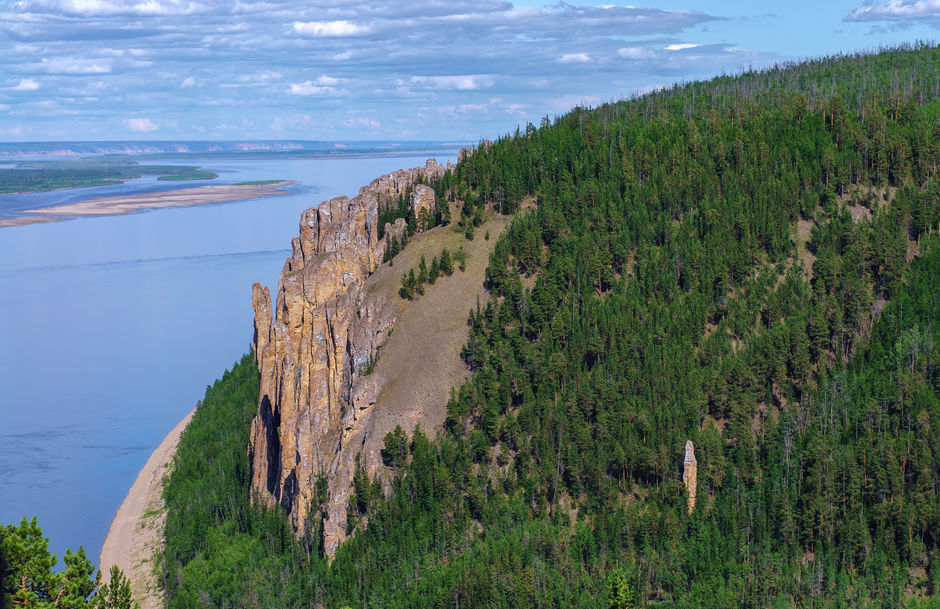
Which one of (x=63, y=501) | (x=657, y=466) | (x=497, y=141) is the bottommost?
(x=63, y=501)

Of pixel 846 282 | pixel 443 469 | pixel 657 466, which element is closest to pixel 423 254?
pixel 443 469

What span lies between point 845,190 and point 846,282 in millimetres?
25029

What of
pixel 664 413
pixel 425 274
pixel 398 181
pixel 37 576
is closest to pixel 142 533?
pixel 425 274

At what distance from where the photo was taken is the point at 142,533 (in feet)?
382

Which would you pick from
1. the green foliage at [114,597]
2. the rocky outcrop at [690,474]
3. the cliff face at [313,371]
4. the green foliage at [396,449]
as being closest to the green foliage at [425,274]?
the cliff face at [313,371]

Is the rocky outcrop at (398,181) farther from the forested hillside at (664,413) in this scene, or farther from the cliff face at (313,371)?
the cliff face at (313,371)

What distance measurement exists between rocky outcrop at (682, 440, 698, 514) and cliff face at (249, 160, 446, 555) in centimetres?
3570

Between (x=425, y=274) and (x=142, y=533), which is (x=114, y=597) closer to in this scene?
(x=142, y=533)

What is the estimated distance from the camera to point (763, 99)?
175625 mm

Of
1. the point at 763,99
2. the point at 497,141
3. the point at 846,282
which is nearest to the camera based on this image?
the point at 846,282

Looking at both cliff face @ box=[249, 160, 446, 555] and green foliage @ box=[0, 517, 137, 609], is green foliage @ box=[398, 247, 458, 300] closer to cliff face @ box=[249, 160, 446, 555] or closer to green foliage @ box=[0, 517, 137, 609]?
cliff face @ box=[249, 160, 446, 555]

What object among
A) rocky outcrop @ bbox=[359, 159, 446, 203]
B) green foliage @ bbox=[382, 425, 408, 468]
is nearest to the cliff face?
green foliage @ bbox=[382, 425, 408, 468]

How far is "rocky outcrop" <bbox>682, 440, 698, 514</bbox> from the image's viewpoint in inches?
3725

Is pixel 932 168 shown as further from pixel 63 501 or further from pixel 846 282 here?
pixel 63 501
